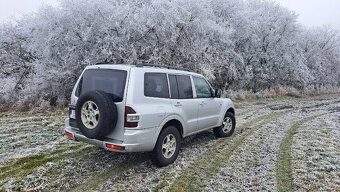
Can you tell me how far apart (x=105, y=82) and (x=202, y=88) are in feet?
8.59

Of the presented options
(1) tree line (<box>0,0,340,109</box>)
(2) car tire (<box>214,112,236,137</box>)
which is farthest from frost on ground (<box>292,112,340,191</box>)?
(1) tree line (<box>0,0,340,109</box>)

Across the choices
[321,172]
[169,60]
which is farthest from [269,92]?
[321,172]

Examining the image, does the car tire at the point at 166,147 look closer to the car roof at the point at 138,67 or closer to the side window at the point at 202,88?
the car roof at the point at 138,67

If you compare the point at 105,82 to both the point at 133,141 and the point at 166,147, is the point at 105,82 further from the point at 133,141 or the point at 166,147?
the point at 166,147

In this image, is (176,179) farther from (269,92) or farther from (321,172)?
(269,92)

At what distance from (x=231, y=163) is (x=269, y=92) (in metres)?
15.7

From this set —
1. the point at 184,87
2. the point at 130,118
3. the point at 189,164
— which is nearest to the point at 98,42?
the point at 184,87

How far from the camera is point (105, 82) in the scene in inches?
194

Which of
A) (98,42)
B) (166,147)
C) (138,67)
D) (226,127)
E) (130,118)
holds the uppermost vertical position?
(98,42)

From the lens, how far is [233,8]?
19719mm

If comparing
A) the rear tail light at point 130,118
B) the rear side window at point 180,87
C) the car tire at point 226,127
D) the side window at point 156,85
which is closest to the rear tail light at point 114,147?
the rear tail light at point 130,118

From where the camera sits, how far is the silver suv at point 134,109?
456 cm

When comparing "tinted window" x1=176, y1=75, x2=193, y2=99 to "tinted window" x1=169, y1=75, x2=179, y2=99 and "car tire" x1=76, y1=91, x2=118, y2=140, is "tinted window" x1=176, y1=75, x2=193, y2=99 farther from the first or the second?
"car tire" x1=76, y1=91, x2=118, y2=140

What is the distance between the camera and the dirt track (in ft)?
14.9
